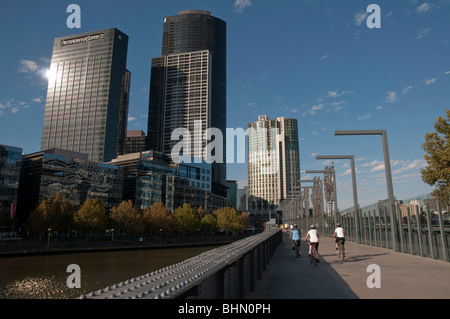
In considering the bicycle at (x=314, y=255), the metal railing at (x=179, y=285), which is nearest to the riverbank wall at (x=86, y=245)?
the bicycle at (x=314, y=255)

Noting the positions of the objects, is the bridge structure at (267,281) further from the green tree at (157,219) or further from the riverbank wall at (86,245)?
the green tree at (157,219)

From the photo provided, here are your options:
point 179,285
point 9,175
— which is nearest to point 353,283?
point 179,285

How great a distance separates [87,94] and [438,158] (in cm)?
18497

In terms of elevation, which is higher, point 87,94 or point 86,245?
point 87,94

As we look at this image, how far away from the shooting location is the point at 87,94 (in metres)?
→ 180

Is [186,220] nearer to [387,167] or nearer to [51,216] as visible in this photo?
[51,216]

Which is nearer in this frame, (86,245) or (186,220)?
(86,245)

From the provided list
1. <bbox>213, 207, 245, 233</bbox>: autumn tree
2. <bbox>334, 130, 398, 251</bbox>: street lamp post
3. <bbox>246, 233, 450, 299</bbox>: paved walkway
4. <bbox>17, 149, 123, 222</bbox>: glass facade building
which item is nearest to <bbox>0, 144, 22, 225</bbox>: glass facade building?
<bbox>17, 149, 123, 222</bbox>: glass facade building

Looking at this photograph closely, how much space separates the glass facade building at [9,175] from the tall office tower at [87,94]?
86329 millimetres

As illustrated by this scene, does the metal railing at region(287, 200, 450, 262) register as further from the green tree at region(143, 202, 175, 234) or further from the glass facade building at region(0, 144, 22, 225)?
the glass facade building at region(0, 144, 22, 225)

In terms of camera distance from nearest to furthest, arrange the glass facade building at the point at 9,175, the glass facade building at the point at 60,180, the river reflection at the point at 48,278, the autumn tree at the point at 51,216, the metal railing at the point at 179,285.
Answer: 1. the metal railing at the point at 179,285
2. the river reflection at the point at 48,278
3. the autumn tree at the point at 51,216
4. the glass facade building at the point at 9,175
5. the glass facade building at the point at 60,180

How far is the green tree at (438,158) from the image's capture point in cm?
2084

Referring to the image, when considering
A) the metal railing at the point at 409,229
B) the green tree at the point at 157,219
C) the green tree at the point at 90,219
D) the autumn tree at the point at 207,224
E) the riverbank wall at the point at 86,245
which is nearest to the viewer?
the metal railing at the point at 409,229
